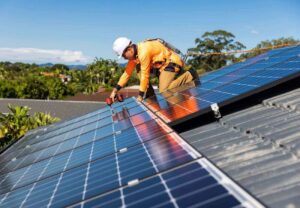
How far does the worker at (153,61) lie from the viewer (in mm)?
9609

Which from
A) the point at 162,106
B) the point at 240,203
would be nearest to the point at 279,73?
the point at 162,106

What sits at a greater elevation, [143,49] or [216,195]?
[143,49]

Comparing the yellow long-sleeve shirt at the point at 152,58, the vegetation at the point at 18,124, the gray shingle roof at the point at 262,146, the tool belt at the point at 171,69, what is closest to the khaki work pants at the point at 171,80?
the tool belt at the point at 171,69

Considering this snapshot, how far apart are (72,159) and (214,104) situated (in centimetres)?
235

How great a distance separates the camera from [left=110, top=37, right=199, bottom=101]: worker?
378 inches

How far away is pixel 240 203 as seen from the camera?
9.46 ft

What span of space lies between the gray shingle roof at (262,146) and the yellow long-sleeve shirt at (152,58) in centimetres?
291

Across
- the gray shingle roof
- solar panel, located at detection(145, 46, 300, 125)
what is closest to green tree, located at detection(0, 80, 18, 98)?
solar panel, located at detection(145, 46, 300, 125)

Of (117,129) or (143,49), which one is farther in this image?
(143,49)

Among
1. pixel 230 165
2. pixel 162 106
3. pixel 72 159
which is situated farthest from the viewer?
pixel 162 106

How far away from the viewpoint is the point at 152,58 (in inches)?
389

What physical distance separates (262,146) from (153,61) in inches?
196

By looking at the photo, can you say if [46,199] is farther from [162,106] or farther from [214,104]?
[162,106]

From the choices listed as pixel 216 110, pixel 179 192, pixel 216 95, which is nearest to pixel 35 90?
pixel 216 95
